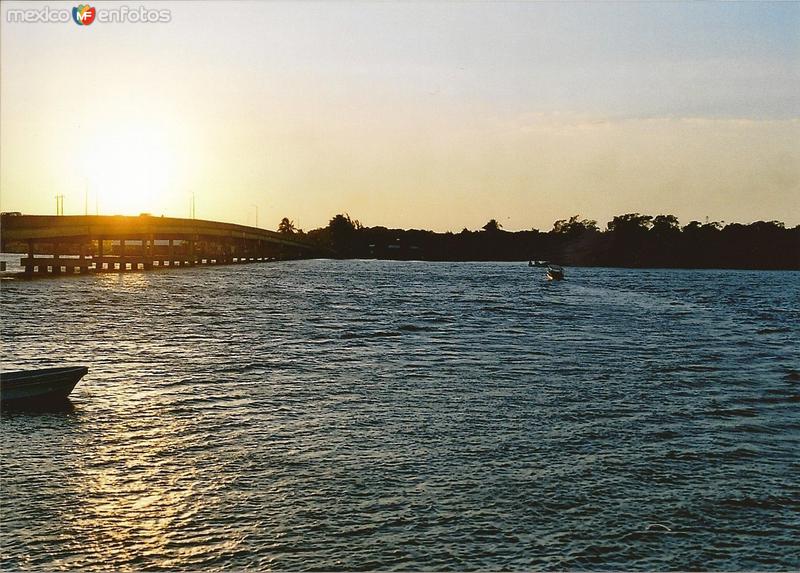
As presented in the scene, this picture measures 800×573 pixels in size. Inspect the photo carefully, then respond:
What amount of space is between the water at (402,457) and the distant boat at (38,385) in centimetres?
92

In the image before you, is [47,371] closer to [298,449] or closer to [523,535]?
[298,449]

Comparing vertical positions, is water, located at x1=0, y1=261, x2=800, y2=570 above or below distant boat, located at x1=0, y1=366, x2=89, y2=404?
below

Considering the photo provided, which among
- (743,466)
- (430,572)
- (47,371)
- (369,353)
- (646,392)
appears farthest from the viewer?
(369,353)

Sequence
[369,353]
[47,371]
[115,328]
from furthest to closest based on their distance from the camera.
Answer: [115,328], [369,353], [47,371]

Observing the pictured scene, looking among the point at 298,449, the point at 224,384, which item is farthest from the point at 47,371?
the point at 298,449

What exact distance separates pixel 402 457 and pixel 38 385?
14.1 metres

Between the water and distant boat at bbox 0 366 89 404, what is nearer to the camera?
the water

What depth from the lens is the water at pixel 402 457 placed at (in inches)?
689

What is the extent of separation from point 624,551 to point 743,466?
838cm

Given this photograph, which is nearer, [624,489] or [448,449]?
[624,489]

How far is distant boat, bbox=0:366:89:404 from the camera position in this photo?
96.0 feet

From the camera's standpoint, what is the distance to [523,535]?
18141 mm

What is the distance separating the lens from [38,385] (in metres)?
29.9

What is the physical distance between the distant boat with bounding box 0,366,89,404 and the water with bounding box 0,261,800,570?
36.1 inches
